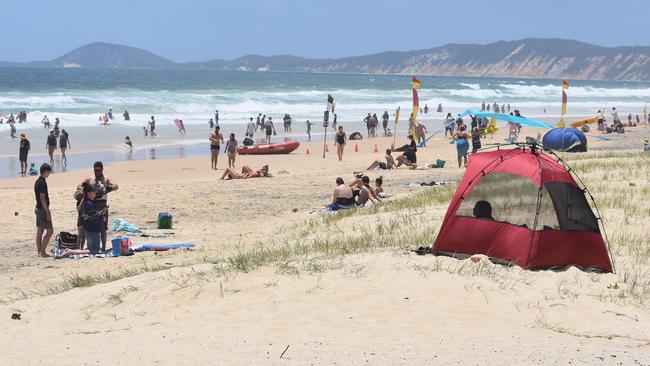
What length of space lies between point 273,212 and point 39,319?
27.8 feet

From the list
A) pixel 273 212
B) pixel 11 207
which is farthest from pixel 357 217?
pixel 11 207

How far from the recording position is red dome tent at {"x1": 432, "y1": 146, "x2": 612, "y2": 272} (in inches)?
368

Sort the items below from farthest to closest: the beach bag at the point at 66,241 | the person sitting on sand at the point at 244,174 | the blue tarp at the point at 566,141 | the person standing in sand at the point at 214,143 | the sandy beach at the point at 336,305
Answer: the blue tarp at the point at 566,141, the person standing in sand at the point at 214,143, the person sitting on sand at the point at 244,174, the beach bag at the point at 66,241, the sandy beach at the point at 336,305

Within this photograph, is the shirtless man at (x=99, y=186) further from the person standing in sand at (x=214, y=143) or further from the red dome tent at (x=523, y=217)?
the person standing in sand at (x=214, y=143)

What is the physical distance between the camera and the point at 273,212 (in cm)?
1652

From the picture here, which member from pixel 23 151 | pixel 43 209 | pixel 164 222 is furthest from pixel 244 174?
pixel 43 209

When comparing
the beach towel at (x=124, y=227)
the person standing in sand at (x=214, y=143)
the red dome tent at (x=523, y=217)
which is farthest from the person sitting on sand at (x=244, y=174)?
the red dome tent at (x=523, y=217)

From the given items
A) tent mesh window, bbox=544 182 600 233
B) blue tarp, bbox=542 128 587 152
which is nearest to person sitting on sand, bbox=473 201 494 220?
tent mesh window, bbox=544 182 600 233

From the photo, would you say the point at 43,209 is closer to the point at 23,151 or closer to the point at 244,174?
the point at 244,174

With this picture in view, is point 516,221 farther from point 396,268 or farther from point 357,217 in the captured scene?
point 357,217

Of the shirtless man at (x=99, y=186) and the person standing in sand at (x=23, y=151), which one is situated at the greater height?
the shirtless man at (x=99, y=186)

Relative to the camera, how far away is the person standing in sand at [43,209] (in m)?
11.7

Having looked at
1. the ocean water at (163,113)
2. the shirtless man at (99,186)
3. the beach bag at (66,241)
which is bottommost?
the ocean water at (163,113)

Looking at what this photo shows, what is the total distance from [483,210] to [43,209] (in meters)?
5.84
